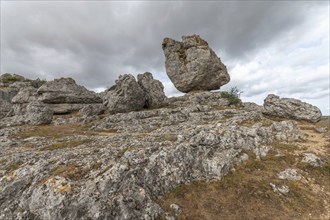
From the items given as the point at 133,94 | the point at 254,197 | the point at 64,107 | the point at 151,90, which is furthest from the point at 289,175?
the point at 64,107

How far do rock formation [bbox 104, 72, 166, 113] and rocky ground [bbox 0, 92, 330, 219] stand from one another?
19.9 m

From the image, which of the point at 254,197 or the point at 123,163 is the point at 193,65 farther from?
the point at 254,197

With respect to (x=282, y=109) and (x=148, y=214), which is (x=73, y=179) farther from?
(x=282, y=109)

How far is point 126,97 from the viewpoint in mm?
50094

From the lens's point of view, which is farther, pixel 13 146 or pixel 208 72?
pixel 208 72

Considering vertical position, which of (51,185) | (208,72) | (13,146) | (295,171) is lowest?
(295,171)

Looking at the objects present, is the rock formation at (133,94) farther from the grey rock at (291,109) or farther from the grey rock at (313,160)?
the grey rock at (313,160)

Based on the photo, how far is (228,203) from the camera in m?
18.9

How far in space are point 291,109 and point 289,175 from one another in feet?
93.5

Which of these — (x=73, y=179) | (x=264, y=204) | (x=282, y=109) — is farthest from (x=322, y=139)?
(x=73, y=179)

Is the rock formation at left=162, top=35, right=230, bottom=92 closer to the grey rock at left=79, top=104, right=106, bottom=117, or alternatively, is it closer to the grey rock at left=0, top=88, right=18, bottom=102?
the grey rock at left=79, top=104, right=106, bottom=117

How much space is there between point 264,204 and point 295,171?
6765 millimetres

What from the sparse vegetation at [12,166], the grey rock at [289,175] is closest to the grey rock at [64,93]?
the sparse vegetation at [12,166]

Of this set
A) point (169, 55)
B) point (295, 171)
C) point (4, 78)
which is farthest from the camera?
point (4, 78)
